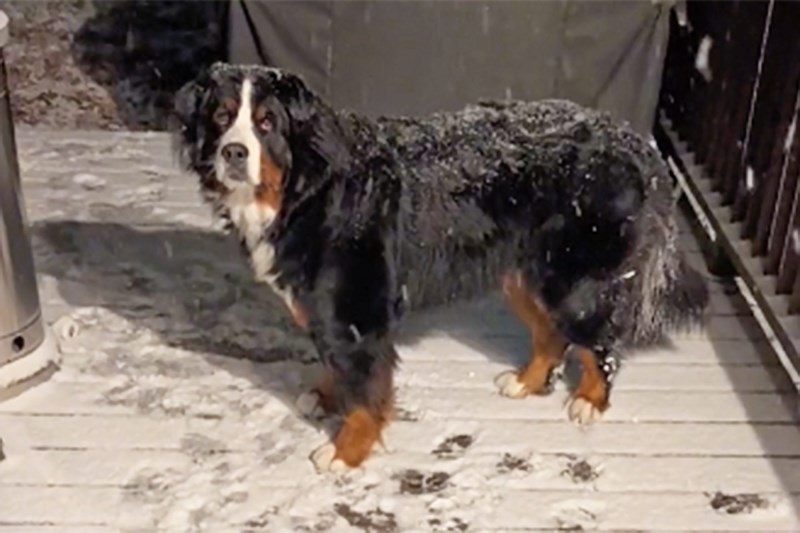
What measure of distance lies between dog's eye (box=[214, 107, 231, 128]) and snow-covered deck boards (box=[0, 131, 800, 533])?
32.3 inches

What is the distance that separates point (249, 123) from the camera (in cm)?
239

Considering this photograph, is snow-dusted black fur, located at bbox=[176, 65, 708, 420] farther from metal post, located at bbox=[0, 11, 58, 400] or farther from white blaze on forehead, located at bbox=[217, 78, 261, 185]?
metal post, located at bbox=[0, 11, 58, 400]

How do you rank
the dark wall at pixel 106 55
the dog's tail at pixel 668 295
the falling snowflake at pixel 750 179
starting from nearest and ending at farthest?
the dog's tail at pixel 668 295 < the falling snowflake at pixel 750 179 < the dark wall at pixel 106 55

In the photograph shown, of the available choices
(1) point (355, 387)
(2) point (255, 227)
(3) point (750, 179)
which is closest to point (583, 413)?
(1) point (355, 387)

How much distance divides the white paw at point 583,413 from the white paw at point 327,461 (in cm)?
62

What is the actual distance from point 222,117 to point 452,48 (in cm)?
164

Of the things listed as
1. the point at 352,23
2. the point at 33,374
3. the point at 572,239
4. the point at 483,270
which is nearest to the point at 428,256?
the point at 483,270

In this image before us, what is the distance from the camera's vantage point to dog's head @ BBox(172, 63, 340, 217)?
2385mm

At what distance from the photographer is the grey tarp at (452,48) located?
151 inches

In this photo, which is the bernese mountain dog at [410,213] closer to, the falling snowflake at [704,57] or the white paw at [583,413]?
the white paw at [583,413]

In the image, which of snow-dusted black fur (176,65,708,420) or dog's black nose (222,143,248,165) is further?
snow-dusted black fur (176,65,708,420)

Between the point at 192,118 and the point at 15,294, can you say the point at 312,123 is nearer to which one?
the point at 192,118

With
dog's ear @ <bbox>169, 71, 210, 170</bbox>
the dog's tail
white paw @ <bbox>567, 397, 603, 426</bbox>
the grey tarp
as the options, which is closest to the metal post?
dog's ear @ <bbox>169, 71, 210, 170</bbox>

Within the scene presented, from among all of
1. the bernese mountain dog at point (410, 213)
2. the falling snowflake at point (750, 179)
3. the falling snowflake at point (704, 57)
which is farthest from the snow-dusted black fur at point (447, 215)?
the falling snowflake at point (704, 57)
